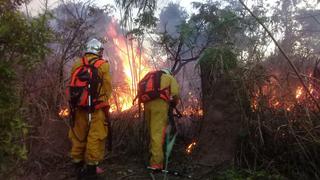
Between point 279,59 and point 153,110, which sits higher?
point 279,59

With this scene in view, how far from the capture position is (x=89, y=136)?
6.17 meters

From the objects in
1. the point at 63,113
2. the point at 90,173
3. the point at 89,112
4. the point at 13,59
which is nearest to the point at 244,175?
the point at 90,173

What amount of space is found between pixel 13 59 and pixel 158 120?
3296mm

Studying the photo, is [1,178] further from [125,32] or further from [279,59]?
[279,59]

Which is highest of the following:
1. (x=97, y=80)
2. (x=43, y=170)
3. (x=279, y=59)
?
(x=279, y=59)

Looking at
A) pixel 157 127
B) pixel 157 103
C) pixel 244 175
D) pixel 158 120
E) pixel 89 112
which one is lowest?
pixel 244 175

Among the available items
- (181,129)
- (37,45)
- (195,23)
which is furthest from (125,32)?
(37,45)

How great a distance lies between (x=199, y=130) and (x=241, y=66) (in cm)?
147

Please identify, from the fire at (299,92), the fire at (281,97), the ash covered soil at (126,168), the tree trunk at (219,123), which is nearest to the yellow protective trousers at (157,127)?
the ash covered soil at (126,168)

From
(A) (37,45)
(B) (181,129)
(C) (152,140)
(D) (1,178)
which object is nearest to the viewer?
(A) (37,45)

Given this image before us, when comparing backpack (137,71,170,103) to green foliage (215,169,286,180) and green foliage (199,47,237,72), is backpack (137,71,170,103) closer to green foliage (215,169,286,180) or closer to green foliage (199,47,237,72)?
green foliage (199,47,237,72)

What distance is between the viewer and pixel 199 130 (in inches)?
295

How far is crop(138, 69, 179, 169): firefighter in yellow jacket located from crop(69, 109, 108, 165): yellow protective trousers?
0.78 metres

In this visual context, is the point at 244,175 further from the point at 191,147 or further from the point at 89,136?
the point at 89,136
